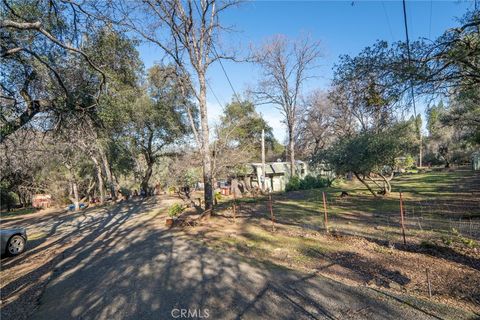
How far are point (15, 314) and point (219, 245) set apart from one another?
4.16m

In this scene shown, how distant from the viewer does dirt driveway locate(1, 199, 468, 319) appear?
11.9 ft

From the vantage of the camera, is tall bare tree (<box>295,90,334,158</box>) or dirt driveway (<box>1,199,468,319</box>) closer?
dirt driveway (<box>1,199,468,319</box>)

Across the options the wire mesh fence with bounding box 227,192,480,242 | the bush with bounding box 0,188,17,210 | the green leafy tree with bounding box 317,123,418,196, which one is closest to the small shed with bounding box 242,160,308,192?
the green leafy tree with bounding box 317,123,418,196

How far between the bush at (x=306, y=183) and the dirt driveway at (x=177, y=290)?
17.4 metres

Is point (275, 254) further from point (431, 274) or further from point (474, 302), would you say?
point (474, 302)

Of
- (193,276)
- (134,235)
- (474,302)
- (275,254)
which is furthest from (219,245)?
(474,302)

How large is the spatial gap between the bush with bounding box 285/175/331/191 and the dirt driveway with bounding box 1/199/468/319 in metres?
17.4

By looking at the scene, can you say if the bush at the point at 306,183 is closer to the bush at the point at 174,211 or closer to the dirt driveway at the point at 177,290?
the bush at the point at 174,211

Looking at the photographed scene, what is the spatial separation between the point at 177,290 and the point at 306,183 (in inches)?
840

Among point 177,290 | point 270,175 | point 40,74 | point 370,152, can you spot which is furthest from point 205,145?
point 270,175

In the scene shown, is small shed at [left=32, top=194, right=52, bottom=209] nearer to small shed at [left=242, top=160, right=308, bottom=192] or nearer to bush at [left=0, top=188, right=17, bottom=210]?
bush at [left=0, top=188, right=17, bottom=210]

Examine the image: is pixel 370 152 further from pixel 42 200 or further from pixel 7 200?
pixel 7 200

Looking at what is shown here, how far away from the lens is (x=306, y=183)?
24.5m

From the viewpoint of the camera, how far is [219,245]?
7.06 metres
